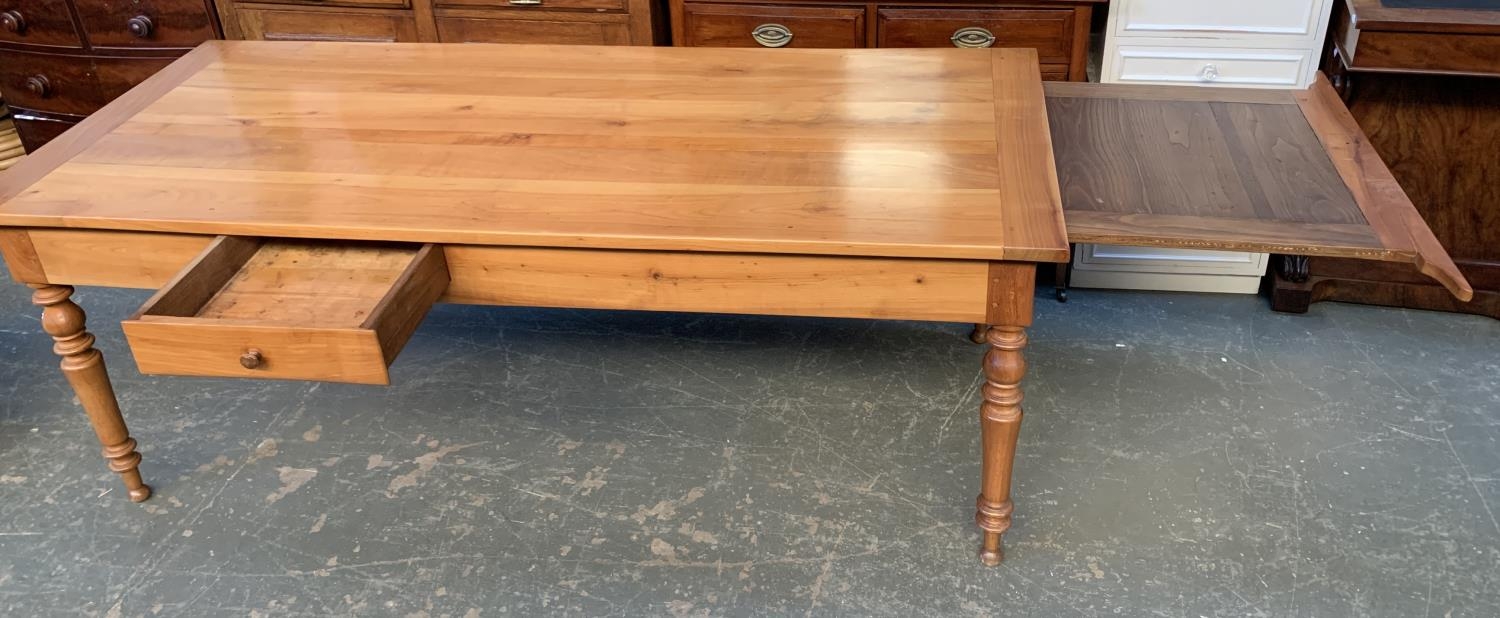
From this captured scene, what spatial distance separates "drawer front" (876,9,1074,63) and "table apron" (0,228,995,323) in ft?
3.79

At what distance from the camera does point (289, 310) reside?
1.68m

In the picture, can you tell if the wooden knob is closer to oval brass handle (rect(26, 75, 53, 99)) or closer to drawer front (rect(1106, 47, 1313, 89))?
drawer front (rect(1106, 47, 1313, 89))

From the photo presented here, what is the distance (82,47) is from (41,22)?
4.8 inches

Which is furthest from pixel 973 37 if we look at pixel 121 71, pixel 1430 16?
pixel 121 71

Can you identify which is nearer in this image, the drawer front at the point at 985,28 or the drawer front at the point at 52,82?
the drawer front at the point at 985,28

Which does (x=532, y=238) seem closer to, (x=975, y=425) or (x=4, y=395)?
(x=975, y=425)

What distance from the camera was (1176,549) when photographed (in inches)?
75.7

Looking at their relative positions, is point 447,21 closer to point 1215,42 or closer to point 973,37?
point 973,37

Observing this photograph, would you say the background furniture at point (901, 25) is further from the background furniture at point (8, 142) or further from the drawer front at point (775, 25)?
the background furniture at point (8, 142)

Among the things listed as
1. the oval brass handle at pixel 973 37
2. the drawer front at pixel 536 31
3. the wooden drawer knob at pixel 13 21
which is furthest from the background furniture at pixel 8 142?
the oval brass handle at pixel 973 37

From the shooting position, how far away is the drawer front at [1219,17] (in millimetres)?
2383

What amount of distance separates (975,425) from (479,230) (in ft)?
3.62

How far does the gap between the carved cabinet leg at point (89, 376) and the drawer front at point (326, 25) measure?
1.16 metres

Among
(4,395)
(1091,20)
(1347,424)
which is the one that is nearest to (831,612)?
(1347,424)
